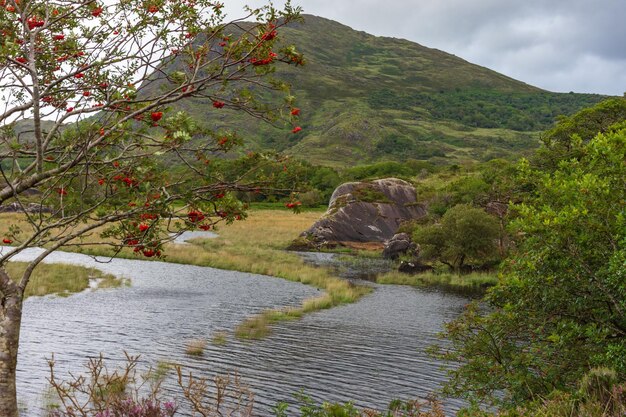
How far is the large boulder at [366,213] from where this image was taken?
230 ft

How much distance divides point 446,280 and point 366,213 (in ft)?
89.1

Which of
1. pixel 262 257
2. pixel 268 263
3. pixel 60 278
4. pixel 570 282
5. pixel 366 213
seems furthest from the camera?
pixel 366 213

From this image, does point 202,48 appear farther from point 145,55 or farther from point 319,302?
point 319,302

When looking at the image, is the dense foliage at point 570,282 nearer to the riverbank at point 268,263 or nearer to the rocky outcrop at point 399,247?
the riverbank at point 268,263

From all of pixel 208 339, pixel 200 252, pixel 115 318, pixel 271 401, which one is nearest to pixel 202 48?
pixel 271 401

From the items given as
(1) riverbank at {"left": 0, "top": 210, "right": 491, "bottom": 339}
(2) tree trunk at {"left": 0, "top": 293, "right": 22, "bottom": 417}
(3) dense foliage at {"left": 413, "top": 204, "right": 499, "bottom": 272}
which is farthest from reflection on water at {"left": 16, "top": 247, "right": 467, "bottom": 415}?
(3) dense foliage at {"left": 413, "top": 204, "right": 499, "bottom": 272}

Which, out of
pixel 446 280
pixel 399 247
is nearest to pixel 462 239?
pixel 446 280

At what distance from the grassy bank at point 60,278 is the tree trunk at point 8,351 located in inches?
1076

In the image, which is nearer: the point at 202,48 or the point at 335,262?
the point at 202,48

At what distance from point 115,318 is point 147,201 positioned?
2101 centimetres

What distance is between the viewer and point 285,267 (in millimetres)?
48938

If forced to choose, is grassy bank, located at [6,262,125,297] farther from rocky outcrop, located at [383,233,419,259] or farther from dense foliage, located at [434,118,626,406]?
rocky outcrop, located at [383,233,419,259]

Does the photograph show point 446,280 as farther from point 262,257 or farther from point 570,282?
point 570,282

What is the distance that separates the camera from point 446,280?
Answer: 150 feet
